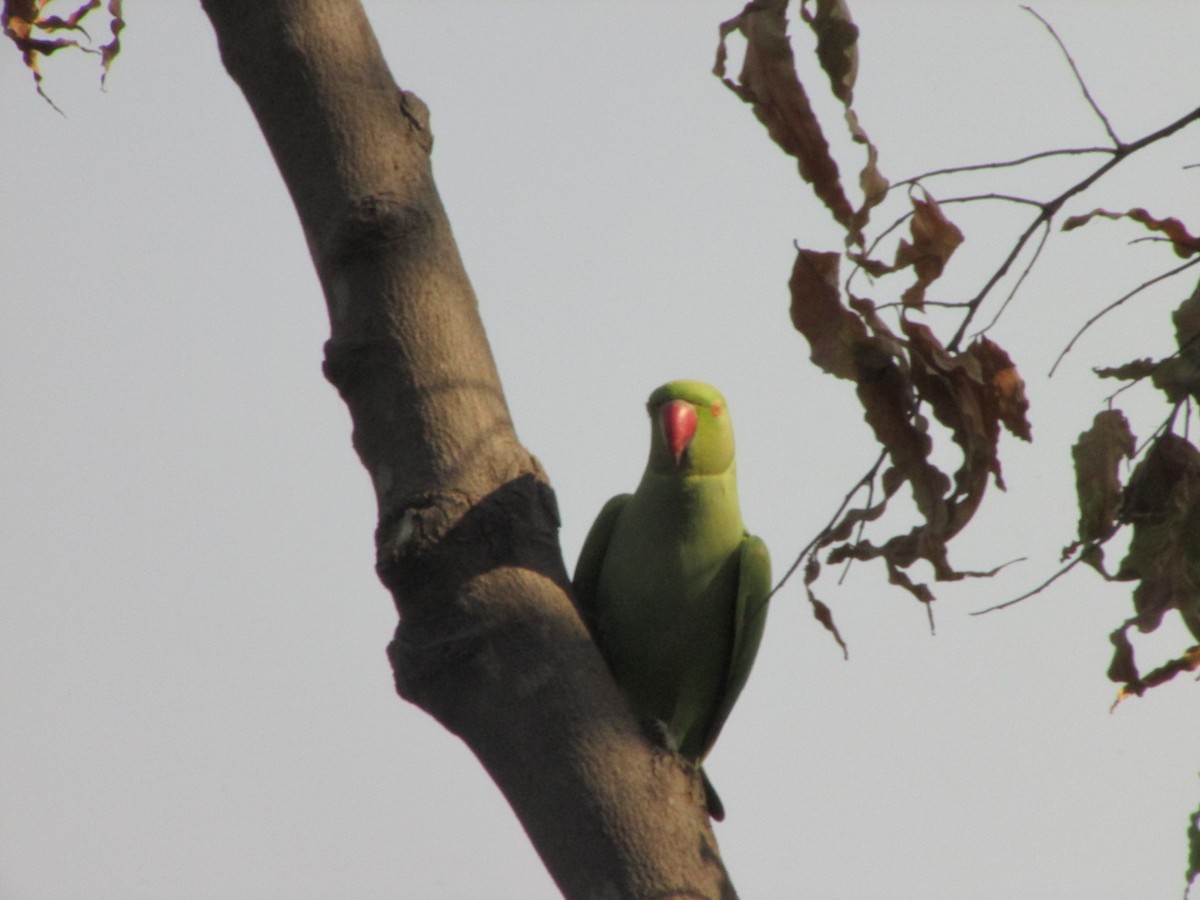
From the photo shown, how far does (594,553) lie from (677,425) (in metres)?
0.51

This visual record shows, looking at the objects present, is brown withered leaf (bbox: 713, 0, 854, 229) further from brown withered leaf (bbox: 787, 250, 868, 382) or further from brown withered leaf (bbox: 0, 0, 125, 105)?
brown withered leaf (bbox: 0, 0, 125, 105)

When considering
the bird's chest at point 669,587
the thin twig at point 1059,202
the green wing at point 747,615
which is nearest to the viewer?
the thin twig at point 1059,202

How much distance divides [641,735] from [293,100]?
52.0 inches

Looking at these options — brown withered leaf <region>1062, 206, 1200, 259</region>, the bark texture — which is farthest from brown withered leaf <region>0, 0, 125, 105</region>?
brown withered leaf <region>1062, 206, 1200, 259</region>

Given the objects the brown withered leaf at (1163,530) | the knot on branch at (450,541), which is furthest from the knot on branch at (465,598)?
the brown withered leaf at (1163,530)

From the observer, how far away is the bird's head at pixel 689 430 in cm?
358

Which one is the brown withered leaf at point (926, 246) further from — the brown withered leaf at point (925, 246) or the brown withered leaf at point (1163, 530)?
the brown withered leaf at point (1163, 530)

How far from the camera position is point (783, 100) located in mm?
1916

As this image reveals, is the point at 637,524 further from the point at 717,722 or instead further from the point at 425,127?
the point at 425,127

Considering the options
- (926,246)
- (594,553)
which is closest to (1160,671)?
(926,246)

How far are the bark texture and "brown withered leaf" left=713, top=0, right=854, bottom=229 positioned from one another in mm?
695

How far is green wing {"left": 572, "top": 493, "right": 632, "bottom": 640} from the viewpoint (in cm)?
374

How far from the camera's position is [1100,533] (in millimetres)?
2014

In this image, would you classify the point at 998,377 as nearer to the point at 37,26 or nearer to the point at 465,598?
the point at 465,598
